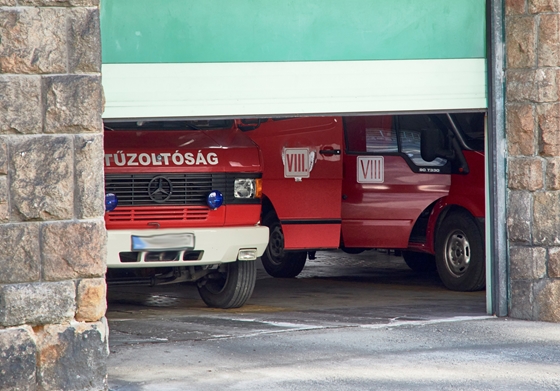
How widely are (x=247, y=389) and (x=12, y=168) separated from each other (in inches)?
72.6

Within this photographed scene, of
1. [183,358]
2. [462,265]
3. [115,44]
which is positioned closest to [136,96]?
[115,44]

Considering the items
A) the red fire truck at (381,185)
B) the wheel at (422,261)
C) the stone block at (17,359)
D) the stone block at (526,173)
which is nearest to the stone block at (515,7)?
the stone block at (526,173)

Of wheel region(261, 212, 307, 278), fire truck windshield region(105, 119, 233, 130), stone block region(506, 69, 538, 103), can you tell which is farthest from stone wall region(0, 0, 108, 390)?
wheel region(261, 212, 307, 278)

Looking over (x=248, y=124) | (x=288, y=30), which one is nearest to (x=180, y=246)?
(x=248, y=124)

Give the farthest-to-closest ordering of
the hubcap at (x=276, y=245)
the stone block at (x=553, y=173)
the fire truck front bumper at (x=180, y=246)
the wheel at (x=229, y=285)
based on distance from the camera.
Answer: the hubcap at (x=276, y=245) → the wheel at (x=229, y=285) → the fire truck front bumper at (x=180, y=246) → the stone block at (x=553, y=173)

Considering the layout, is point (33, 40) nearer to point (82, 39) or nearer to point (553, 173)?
point (82, 39)

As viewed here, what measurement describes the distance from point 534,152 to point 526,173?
18 cm

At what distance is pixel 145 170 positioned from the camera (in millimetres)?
8148

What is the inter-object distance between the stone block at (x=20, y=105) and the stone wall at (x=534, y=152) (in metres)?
4.14

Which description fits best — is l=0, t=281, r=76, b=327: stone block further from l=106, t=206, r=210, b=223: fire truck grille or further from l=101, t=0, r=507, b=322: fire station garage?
l=106, t=206, r=210, b=223: fire truck grille

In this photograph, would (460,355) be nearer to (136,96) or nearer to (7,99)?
(136,96)

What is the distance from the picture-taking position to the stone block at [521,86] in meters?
7.55

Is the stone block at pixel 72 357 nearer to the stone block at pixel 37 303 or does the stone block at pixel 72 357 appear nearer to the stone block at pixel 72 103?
the stone block at pixel 37 303

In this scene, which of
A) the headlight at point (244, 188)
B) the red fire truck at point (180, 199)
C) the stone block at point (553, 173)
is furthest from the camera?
the headlight at point (244, 188)
